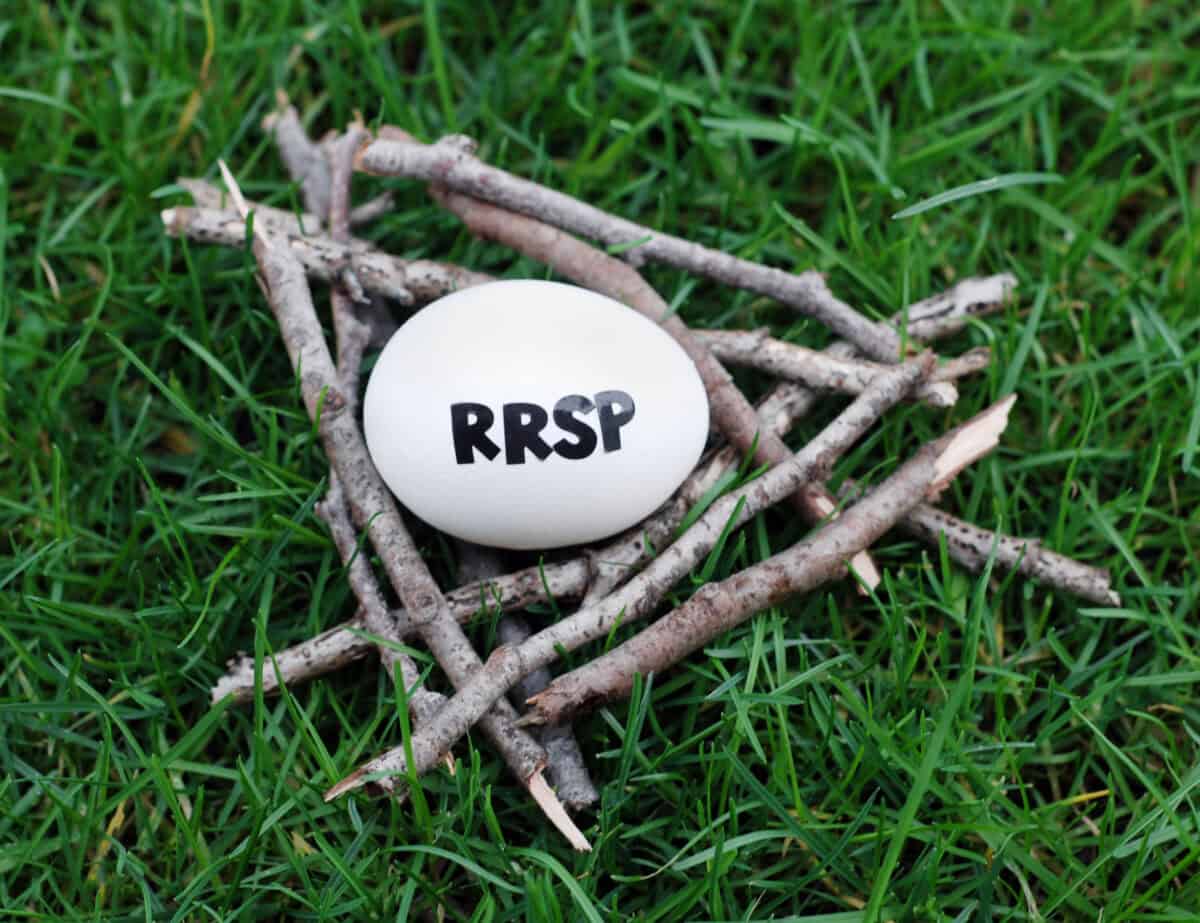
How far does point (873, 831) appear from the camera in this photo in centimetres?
180

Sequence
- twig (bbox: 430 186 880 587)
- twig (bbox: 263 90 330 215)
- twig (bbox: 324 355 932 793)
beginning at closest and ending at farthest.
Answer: twig (bbox: 324 355 932 793), twig (bbox: 430 186 880 587), twig (bbox: 263 90 330 215)

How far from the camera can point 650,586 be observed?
1.81 metres

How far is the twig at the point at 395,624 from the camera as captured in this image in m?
1.82

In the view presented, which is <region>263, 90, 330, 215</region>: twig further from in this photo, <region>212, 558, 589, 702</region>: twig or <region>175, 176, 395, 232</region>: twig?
<region>212, 558, 589, 702</region>: twig

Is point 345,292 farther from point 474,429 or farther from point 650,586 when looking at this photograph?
point 650,586

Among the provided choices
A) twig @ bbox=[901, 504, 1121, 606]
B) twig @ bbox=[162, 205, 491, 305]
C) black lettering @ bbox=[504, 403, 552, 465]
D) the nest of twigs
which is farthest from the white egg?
twig @ bbox=[901, 504, 1121, 606]

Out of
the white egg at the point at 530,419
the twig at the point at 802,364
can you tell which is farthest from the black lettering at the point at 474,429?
the twig at the point at 802,364

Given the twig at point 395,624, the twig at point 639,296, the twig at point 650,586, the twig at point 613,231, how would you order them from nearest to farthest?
the twig at point 650,586 → the twig at point 395,624 → the twig at point 639,296 → the twig at point 613,231

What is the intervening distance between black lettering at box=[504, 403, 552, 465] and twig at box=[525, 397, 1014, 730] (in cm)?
36

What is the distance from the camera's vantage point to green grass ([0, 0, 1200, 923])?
5.75 ft

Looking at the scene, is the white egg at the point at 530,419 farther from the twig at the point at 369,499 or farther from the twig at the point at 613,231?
the twig at the point at 613,231

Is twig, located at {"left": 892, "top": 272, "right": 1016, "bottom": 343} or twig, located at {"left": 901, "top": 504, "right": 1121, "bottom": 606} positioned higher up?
twig, located at {"left": 892, "top": 272, "right": 1016, "bottom": 343}

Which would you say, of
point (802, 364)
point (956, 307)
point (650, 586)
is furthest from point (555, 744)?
point (956, 307)

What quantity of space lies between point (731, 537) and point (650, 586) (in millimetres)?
239
